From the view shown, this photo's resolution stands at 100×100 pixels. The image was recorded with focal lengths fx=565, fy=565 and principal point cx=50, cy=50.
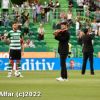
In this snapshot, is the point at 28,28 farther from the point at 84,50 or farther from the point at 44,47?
the point at 84,50

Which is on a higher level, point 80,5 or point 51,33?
point 80,5

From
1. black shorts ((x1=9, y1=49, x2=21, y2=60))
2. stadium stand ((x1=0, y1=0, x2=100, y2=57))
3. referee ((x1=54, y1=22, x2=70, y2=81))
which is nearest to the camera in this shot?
referee ((x1=54, y1=22, x2=70, y2=81))

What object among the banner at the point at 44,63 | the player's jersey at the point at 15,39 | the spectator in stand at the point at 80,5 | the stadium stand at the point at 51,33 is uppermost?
the spectator in stand at the point at 80,5

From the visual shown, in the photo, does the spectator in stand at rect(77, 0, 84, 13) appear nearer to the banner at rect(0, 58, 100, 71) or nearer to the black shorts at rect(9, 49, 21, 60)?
the banner at rect(0, 58, 100, 71)

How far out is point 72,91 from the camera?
15.7 meters

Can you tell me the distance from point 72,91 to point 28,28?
860 inches

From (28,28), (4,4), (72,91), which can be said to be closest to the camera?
(4,4)

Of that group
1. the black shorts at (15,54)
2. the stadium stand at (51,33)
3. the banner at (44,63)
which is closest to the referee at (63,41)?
the black shorts at (15,54)

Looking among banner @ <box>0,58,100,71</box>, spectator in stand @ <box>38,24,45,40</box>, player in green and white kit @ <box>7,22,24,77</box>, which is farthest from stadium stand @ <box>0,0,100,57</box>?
player in green and white kit @ <box>7,22,24,77</box>

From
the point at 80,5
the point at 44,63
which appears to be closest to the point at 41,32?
the point at 80,5

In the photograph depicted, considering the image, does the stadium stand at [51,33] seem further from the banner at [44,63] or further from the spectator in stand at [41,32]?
the banner at [44,63]

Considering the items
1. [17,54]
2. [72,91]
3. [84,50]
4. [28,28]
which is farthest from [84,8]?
[72,91]

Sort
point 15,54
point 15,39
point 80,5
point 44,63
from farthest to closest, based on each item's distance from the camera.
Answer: point 80,5 < point 44,63 < point 15,54 < point 15,39

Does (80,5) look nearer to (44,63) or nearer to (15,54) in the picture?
(44,63)
